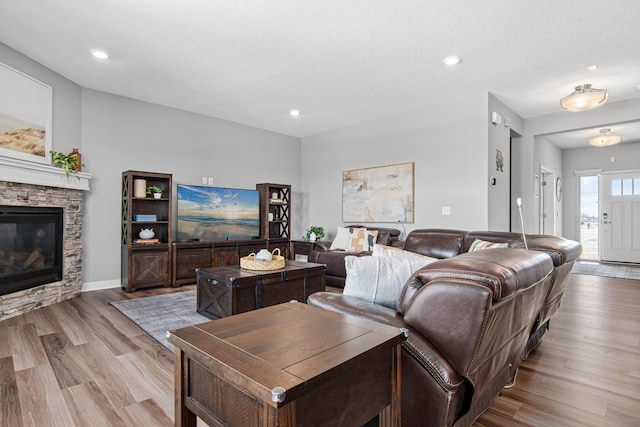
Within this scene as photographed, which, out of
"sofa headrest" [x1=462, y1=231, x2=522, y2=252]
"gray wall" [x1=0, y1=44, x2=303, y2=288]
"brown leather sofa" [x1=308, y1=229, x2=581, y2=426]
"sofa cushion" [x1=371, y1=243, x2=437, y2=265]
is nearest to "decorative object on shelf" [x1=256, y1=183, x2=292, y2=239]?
"gray wall" [x1=0, y1=44, x2=303, y2=288]

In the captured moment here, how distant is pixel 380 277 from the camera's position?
1.70 m

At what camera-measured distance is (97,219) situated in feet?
15.7

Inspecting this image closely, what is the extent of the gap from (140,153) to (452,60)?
4460 millimetres

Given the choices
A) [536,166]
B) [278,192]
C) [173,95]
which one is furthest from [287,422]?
[536,166]

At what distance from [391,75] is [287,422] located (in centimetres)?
417

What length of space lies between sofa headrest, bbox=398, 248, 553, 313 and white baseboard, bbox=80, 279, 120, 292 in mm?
4829

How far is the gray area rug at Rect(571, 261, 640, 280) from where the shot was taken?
6012 millimetres

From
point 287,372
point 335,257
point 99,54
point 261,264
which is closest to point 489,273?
point 287,372

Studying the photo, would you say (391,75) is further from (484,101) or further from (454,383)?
(454,383)

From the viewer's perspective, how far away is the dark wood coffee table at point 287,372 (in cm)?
82

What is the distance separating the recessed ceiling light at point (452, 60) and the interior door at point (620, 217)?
651 centimetres

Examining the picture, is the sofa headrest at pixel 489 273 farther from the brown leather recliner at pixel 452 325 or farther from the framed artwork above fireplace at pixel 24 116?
the framed artwork above fireplace at pixel 24 116

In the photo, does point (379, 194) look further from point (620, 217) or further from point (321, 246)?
point (620, 217)

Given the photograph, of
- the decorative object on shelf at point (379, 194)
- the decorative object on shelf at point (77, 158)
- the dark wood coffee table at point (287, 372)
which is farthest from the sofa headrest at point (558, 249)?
the decorative object on shelf at point (77, 158)
